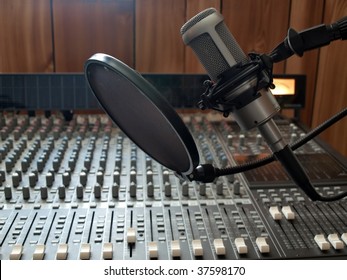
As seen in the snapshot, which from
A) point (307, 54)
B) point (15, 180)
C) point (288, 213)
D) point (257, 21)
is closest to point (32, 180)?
point (15, 180)

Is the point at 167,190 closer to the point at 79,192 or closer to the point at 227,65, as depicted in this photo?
the point at 79,192

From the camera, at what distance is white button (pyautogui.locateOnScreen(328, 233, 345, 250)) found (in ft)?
3.40

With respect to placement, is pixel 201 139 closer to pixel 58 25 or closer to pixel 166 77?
pixel 166 77

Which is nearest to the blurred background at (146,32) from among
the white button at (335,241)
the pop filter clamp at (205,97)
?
the white button at (335,241)

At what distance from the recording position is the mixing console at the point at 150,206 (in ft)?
3.37

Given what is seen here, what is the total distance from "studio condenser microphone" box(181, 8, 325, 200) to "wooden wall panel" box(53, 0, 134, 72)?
59.5 inches

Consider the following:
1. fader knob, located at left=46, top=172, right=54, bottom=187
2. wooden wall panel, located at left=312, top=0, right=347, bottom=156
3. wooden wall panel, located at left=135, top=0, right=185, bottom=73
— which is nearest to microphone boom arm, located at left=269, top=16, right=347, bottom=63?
fader knob, located at left=46, top=172, right=54, bottom=187

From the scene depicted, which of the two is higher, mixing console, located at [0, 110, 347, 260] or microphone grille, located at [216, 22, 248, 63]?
microphone grille, located at [216, 22, 248, 63]

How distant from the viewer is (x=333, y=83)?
2.16 meters

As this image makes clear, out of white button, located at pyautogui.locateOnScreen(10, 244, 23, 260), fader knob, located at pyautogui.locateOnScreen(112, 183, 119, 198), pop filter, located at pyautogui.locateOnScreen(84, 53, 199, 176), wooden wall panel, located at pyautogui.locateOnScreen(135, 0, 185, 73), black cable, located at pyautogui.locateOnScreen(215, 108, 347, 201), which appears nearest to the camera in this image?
pop filter, located at pyautogui.locateOnScreen(84, 53, 199, 176)

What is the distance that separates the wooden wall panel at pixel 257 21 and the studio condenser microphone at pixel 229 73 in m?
1.54

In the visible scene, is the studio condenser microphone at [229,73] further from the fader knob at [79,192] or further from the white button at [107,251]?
the fader knob at [79,192]

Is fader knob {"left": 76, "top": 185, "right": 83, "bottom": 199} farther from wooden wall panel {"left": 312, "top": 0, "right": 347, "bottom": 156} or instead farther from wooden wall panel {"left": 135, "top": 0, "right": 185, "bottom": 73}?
wooden wall panel {"left": 312, "top": 0, "right": 347, "bottom": 156}

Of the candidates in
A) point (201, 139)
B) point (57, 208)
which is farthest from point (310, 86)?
point (57, 208)
